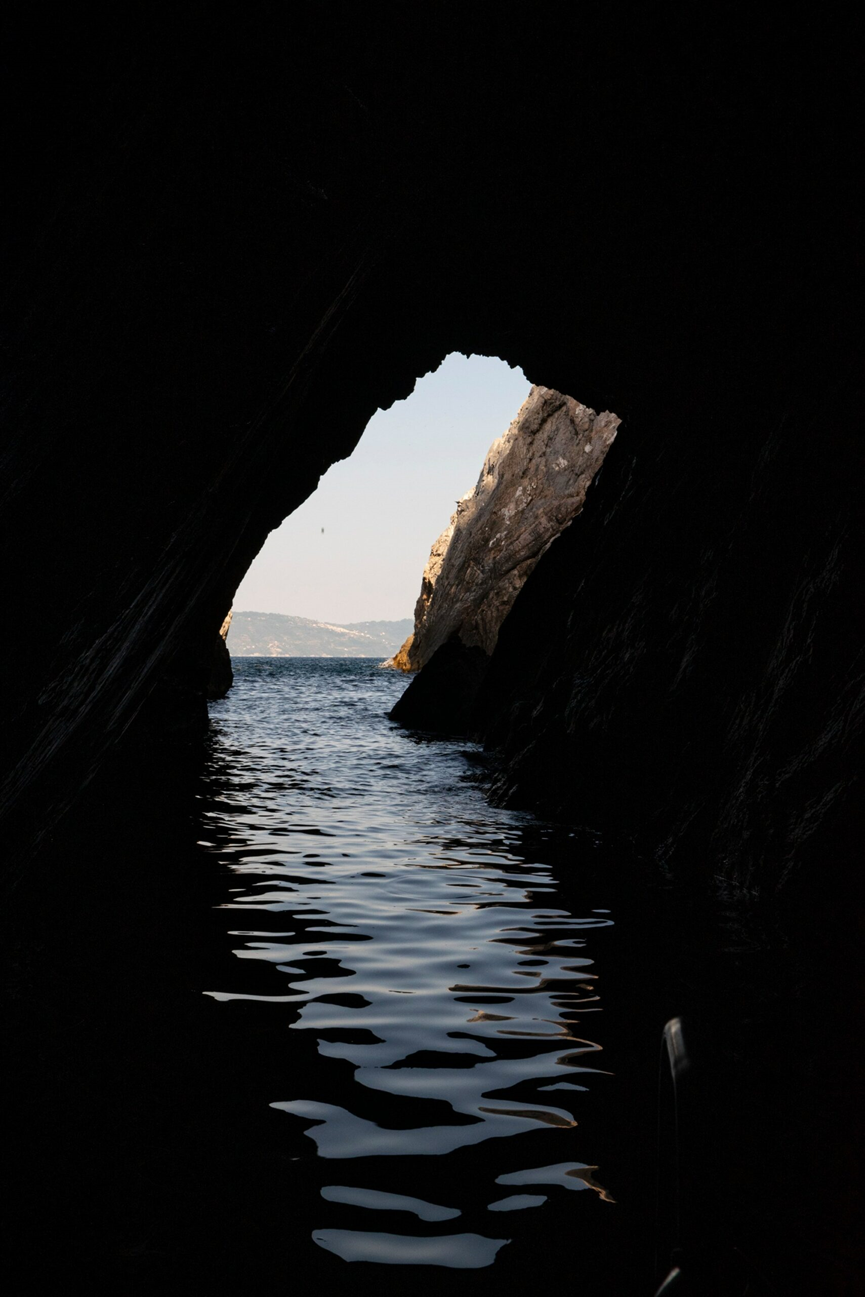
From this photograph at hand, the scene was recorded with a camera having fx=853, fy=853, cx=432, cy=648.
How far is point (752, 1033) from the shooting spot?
3480 millimetres

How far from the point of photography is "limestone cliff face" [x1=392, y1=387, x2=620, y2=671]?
2141 cm

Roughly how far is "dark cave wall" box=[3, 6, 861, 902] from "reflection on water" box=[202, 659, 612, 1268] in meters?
1.48

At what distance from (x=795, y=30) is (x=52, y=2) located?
4576mm

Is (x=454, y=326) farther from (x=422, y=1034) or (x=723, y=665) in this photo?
(x=422, y=1034)

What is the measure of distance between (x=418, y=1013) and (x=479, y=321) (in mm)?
9107

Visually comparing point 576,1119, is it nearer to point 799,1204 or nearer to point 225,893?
point 799,1204

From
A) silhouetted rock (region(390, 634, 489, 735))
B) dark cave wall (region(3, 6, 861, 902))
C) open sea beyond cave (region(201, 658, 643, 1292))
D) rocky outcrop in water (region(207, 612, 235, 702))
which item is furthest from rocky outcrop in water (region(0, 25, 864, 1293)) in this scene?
rocky outcrop in water (region(207, 612, 235, 702))

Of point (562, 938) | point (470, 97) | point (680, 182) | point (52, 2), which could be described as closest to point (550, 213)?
point (680, 182)

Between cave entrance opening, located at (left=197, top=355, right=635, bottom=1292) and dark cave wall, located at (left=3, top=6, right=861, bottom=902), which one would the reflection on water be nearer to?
cave entrance opening, located at (left=197, top=355, right=635, bottom=1292)

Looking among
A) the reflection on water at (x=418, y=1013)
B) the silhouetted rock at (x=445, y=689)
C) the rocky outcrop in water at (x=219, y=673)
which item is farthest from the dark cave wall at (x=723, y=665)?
the rocky outcrop in water at (x=219, y=673)

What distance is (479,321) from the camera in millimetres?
10695

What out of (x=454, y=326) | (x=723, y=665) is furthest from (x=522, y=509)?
(x=723, y=665)

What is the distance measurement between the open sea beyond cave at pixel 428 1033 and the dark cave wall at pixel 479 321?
1.43 meters

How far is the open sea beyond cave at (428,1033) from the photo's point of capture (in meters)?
2.13
